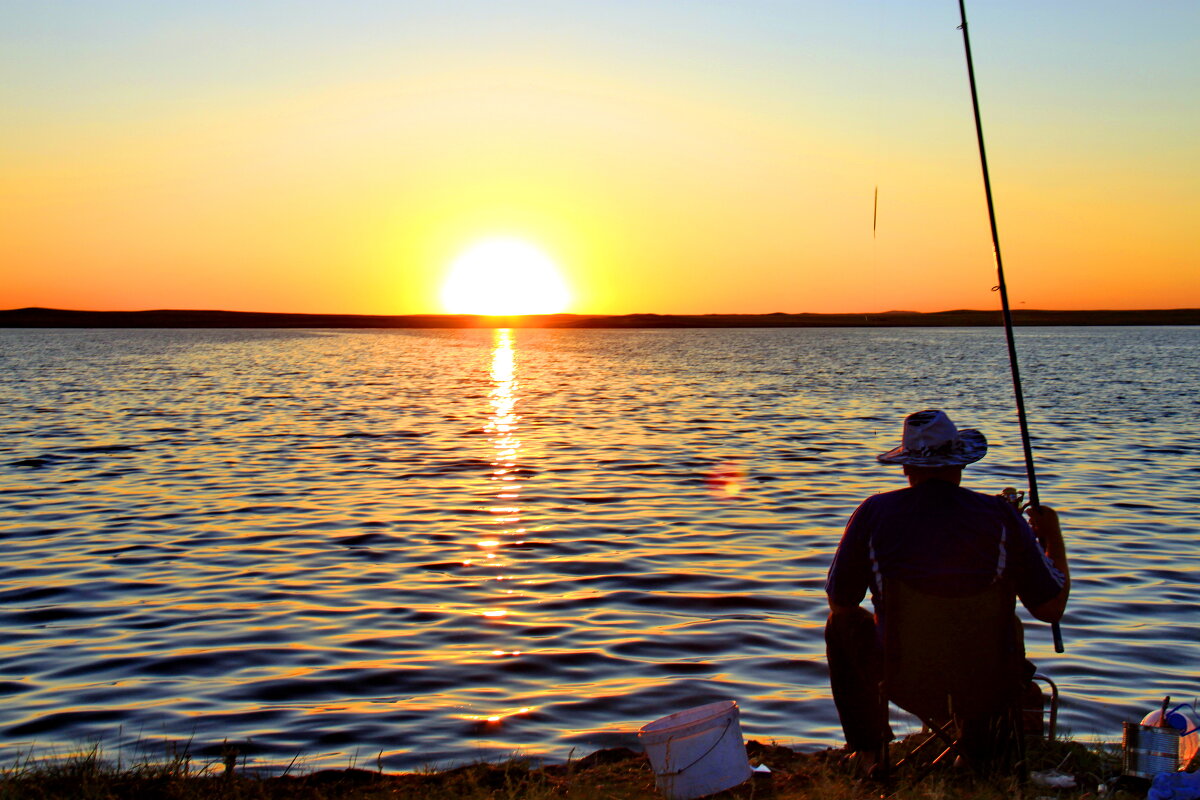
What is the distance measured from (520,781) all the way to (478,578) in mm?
5732

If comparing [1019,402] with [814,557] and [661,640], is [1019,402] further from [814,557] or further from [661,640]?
[814,557]

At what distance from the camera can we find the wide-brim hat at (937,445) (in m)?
5.23

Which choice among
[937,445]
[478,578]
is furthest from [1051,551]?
[478,578]

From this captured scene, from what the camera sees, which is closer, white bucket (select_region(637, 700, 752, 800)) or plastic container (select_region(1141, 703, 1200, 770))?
white bucket (select_region(637, 700, 752, 800))

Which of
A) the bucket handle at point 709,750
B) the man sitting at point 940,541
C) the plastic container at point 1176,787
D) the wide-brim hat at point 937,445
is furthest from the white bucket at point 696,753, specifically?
the plastic container at point 1176,787

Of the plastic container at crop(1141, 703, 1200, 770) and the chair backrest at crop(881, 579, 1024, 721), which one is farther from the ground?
the chair backrest at crop(881, 579, 1024, 721)

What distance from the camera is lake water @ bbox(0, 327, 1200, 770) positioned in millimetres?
7430

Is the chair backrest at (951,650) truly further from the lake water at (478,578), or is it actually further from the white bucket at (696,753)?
the lake water at (478,578)

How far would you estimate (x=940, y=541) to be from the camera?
16.8 ft

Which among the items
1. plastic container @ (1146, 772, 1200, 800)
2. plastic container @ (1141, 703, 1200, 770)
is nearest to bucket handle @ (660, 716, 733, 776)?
plastic container @ (1146, 772, 1200, 800)

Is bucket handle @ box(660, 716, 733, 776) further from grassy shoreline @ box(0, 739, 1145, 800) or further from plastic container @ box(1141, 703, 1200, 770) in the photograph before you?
plastic container @ box(1141, 703, 1200, 770)

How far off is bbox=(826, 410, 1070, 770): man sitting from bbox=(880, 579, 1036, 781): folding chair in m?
0.08

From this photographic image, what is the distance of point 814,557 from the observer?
12.3 meters

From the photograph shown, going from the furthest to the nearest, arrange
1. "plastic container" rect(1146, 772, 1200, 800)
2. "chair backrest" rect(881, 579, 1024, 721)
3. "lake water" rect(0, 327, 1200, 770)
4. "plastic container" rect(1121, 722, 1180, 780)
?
1. "lake water" rect(0, 327, 1200, 770)
2. "plastic container" rect(1121, 722, 1180, 780)
3. "chair backrest" rect(881, 579, 1024, 721)
4. "plastic container" rect(1146, 772, 1200, 800)
